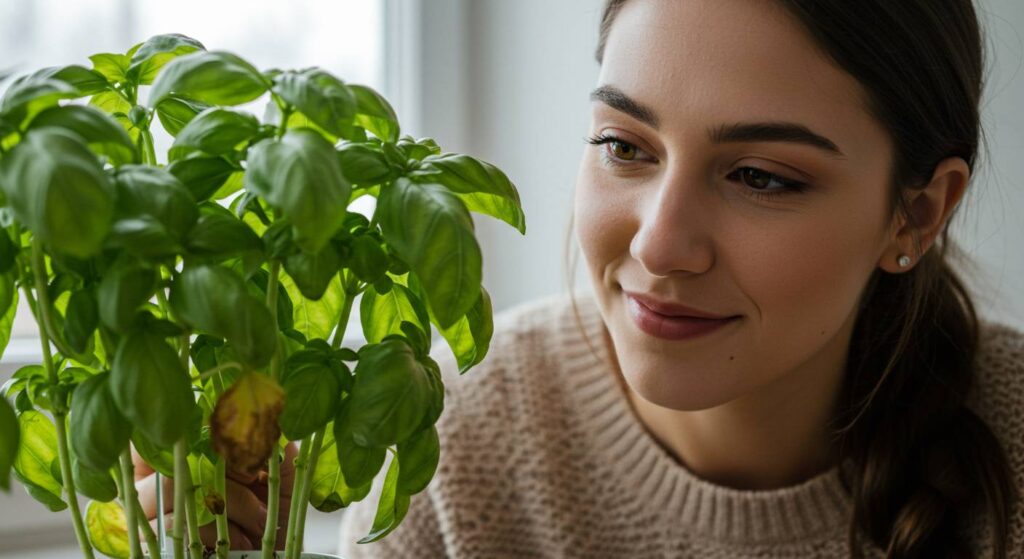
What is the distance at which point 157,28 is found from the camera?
4.64 feet

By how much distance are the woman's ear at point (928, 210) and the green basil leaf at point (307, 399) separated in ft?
2.14

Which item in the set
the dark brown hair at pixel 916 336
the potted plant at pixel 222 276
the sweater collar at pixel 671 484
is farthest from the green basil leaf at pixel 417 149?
the sweater collar at pixel 671 484

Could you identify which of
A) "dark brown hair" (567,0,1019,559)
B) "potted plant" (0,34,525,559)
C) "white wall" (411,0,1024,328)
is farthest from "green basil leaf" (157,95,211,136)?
"white wall" (411,0,1024,328)

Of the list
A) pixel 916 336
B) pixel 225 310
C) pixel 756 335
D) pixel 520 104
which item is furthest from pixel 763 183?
pixel 520 104

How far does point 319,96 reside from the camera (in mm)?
446

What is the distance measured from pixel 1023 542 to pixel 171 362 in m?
0.88

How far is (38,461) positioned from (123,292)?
0.62 feet

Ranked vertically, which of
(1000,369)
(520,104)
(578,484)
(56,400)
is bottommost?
(578,484)

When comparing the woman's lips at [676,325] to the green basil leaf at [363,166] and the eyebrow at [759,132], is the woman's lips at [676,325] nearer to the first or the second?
the eyebrow at [759,132]

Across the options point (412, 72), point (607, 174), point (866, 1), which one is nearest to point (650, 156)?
point (607, 174)

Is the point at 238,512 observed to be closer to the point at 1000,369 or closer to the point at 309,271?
the point at 309,271

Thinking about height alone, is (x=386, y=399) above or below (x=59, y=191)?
below

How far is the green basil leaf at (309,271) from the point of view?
451 mm

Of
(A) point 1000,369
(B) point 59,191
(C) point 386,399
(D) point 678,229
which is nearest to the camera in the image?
(B) point 59,191
